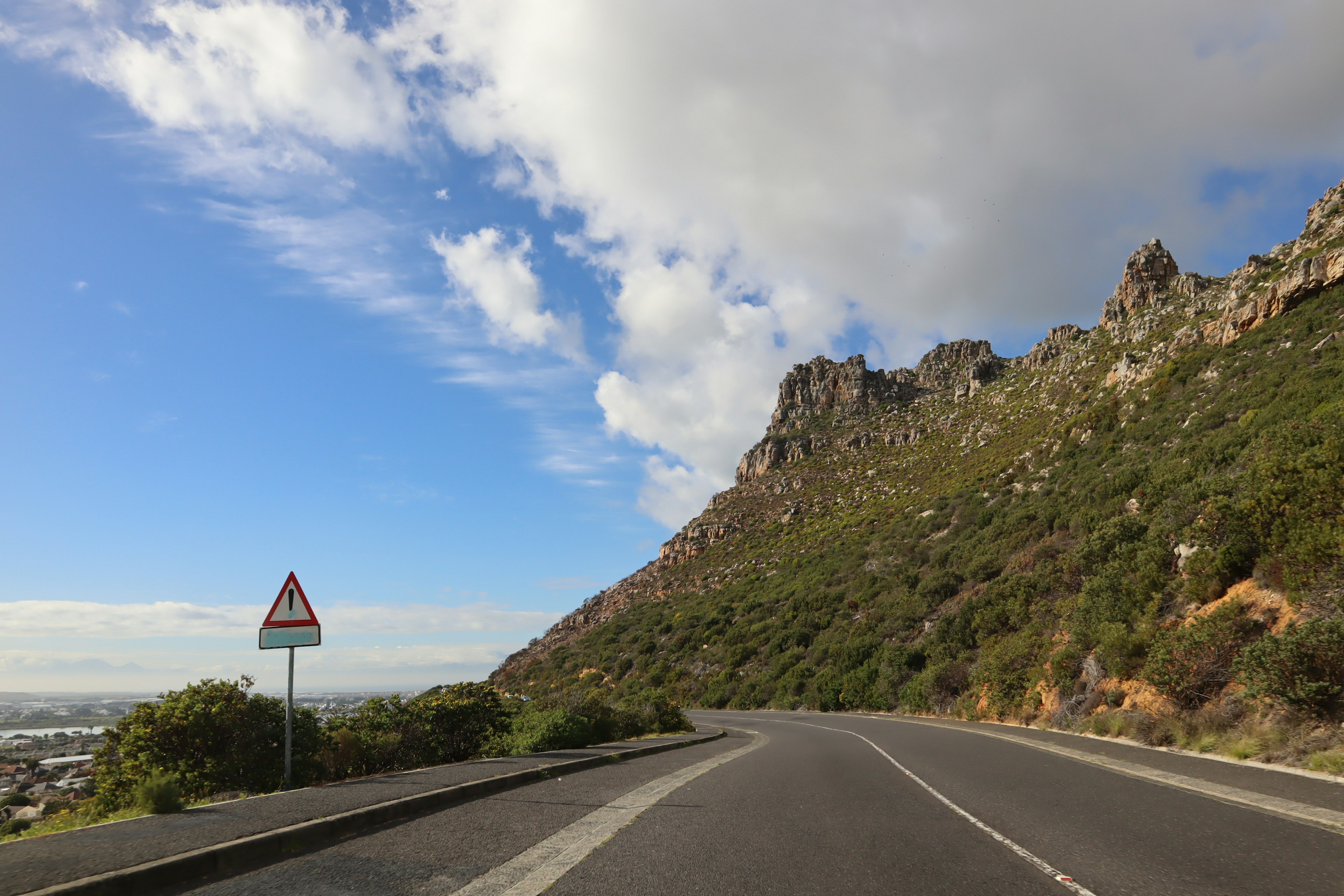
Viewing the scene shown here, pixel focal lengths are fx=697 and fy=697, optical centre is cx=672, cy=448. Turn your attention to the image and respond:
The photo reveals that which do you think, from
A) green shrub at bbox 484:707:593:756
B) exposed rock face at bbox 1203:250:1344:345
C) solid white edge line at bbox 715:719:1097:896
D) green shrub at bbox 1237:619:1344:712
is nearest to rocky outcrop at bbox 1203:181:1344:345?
exposed rock face at bbox 1203:250:1344:345

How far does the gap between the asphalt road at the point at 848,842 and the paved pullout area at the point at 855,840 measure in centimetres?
3

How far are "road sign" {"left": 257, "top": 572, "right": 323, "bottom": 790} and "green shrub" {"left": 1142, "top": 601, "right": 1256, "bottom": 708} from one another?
15.4 metres

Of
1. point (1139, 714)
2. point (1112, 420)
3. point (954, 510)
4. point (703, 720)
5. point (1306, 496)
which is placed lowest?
point (703, 720)

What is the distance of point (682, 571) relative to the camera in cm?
7256

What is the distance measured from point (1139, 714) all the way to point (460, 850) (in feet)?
46.7

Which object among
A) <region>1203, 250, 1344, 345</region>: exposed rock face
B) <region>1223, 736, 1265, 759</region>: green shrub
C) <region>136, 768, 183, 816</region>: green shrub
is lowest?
<region>1223, 736, 1265, 759</region>: green shrub

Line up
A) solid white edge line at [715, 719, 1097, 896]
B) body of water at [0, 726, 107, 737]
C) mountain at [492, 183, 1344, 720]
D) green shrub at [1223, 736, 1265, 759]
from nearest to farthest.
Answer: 1. solid white edge line at [715, 719, 1097, 896]
2. green shrub at [1223, 736, 1265, 759]
3. mountain at [492, 183, 1344, 720]
4. body of water at [0, 726, 107, 737]

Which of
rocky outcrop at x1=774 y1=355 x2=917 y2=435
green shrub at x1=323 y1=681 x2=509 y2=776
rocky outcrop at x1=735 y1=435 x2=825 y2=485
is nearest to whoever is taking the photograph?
green shrub at x1=323 y1=681 x2=509 y2=776

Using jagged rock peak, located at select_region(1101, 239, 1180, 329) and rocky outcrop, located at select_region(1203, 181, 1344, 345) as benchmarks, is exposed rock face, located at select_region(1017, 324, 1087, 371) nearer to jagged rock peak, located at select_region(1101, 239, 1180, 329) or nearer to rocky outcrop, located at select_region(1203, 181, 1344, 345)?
jagged rock peak, located at select_region(1101, 239, 1180, 329)

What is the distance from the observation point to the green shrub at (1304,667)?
403 inches

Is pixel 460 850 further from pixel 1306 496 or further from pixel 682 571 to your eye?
pixel 682 571

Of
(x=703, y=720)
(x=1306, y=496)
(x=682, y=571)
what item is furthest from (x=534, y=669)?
(x=1306, y=496)

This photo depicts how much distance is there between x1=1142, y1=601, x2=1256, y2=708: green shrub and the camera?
520 inches

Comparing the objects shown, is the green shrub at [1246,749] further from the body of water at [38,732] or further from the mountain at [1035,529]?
the body of water at [38,732]
